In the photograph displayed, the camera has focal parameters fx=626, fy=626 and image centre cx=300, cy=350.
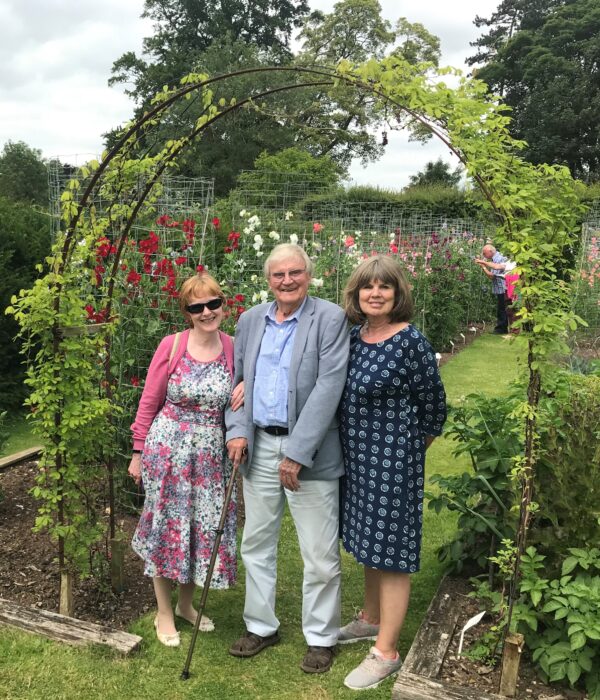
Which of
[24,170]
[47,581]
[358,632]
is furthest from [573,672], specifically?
[24,170]

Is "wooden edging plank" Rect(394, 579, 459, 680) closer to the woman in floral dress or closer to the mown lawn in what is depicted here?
the mown lawn

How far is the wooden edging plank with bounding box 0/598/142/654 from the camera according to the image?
2637 millimetres

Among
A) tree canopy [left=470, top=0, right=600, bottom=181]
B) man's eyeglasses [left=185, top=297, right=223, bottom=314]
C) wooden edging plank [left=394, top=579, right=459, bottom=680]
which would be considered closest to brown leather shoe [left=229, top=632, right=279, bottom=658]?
wooden edging plank [left=394, top=579, right=459, bottom=680]

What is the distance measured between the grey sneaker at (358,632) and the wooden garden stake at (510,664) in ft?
2.26

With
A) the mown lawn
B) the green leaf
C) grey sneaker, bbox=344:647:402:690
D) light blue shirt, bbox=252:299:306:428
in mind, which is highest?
light blue shirt, bbox=252:299:306:428

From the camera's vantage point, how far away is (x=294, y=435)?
238cm

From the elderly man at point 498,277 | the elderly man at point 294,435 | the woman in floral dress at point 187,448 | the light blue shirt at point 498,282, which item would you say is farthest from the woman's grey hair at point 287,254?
the light blue shirt at point 498,282

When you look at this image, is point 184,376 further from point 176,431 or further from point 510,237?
point 510,237

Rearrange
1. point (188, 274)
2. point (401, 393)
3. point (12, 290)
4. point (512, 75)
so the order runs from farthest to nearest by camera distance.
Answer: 1. point (512, 75)
2. point (12, 290)
3. point (188, 274)
4. point (401, 393)

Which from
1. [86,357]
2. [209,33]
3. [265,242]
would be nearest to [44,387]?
[86,357]

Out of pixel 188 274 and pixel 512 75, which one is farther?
pixel 512 75

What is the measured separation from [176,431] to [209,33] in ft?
119

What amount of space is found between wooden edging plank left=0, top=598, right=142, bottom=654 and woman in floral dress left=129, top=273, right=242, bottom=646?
0.19 metres

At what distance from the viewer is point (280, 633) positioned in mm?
2895
